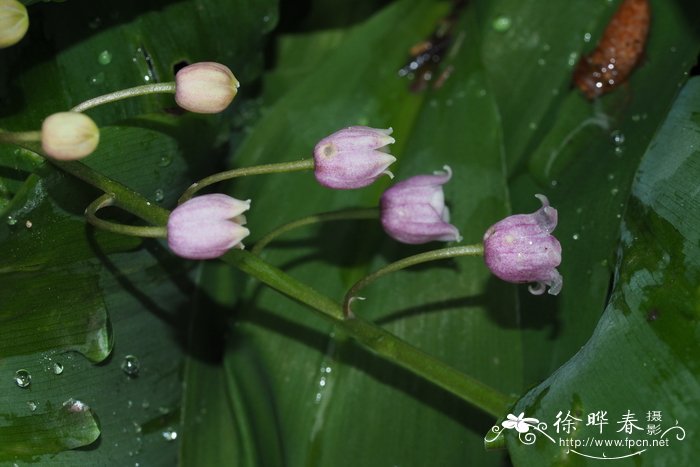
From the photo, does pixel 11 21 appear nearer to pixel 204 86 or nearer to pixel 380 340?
pixel 204 86

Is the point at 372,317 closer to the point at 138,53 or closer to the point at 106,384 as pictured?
the point at 106,384

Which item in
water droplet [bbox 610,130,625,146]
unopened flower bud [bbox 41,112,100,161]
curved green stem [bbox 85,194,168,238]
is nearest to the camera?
unopened flower bud [bbox 41,112,100,161]

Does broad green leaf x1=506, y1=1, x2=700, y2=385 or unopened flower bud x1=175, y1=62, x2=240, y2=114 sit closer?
unopened flower bud x1=175, y1=62, x2=240, y2=114

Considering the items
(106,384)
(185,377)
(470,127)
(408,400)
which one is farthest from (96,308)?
(470,127)

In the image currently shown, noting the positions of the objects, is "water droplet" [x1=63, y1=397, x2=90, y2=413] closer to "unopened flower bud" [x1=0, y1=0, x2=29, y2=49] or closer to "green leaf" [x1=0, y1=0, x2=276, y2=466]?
"green leaf" [x1=0, y1=0, x2=276, y2=466]

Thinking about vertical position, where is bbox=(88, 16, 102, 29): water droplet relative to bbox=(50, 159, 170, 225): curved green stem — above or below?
above

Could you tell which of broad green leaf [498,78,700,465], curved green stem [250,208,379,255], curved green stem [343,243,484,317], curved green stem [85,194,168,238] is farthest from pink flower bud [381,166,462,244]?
curved green stem [85,194,168,238]

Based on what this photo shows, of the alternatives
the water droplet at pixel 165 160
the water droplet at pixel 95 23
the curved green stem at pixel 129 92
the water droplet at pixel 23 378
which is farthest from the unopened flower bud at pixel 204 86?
the water droplet at pixel 23 378
